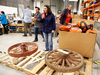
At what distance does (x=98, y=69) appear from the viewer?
6.08 ft

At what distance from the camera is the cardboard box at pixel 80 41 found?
73.3 inches

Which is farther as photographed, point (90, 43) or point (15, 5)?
point (15, 5)

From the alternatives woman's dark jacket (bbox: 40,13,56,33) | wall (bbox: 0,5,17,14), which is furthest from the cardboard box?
wall (bbox: 0,5,17,14)

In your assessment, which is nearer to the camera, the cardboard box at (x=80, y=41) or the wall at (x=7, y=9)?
the cardboard box at (x=80, y=41)

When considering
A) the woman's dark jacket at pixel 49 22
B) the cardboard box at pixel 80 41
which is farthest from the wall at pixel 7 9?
the cardboard box at pixel 80 41

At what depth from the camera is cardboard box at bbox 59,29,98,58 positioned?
186 cm

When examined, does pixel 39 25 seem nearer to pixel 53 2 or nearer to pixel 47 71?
pixel 47 71

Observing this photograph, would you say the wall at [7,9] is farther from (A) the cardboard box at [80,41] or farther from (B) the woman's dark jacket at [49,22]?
(A) the cardboard box at [80,41]

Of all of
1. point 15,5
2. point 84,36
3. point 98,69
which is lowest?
point 98,69

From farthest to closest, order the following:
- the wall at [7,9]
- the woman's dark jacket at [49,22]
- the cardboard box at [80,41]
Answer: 1. the wall at [7,9]
2. the woman's dark jacket at [49,22]
3. the cardboard box at [80,41]

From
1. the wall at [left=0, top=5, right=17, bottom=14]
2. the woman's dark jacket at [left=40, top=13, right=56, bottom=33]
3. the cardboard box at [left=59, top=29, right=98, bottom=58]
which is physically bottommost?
the cardboard box at [left=59, top=29, right=98, bottom=58]

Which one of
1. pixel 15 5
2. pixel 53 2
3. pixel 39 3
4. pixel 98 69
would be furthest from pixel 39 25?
pixel 53 2

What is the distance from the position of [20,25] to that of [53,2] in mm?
11381

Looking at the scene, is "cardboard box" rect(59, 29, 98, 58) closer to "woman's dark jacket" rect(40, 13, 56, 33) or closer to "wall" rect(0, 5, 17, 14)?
"woman's dark jacket" rect(40, 13, 56, 33)
